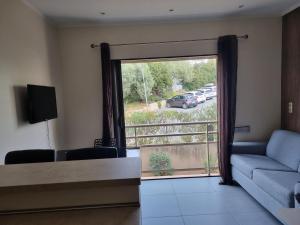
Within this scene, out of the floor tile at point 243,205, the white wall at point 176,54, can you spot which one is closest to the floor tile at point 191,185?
the floor tile at point 243,205

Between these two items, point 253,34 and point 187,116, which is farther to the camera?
point 187,116

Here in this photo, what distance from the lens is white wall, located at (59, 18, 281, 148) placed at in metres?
4.06

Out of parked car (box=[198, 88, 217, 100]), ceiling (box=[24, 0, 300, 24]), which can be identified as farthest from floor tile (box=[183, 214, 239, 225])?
ceiling (box=[24, 0, 300, 24])

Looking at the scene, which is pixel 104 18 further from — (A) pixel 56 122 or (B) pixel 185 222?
(B) pixel 185 222

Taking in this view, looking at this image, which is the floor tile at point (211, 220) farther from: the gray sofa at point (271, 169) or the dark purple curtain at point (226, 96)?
the dark purple curtain at point (226, 96)

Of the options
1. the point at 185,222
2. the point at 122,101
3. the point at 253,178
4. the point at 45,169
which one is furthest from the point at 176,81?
the point at 45,169

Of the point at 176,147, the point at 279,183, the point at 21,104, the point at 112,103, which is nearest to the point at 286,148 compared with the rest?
Result: the point at 279,183

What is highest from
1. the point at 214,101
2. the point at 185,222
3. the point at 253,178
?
the point at 214,101

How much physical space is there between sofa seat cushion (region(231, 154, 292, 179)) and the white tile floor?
0.37m

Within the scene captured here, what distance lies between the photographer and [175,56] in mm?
4094

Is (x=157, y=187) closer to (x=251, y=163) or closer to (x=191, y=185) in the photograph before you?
(x=191, y=185)

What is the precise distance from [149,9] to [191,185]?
2626 mm

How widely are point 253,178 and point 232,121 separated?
1.08 m

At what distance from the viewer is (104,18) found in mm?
3729
